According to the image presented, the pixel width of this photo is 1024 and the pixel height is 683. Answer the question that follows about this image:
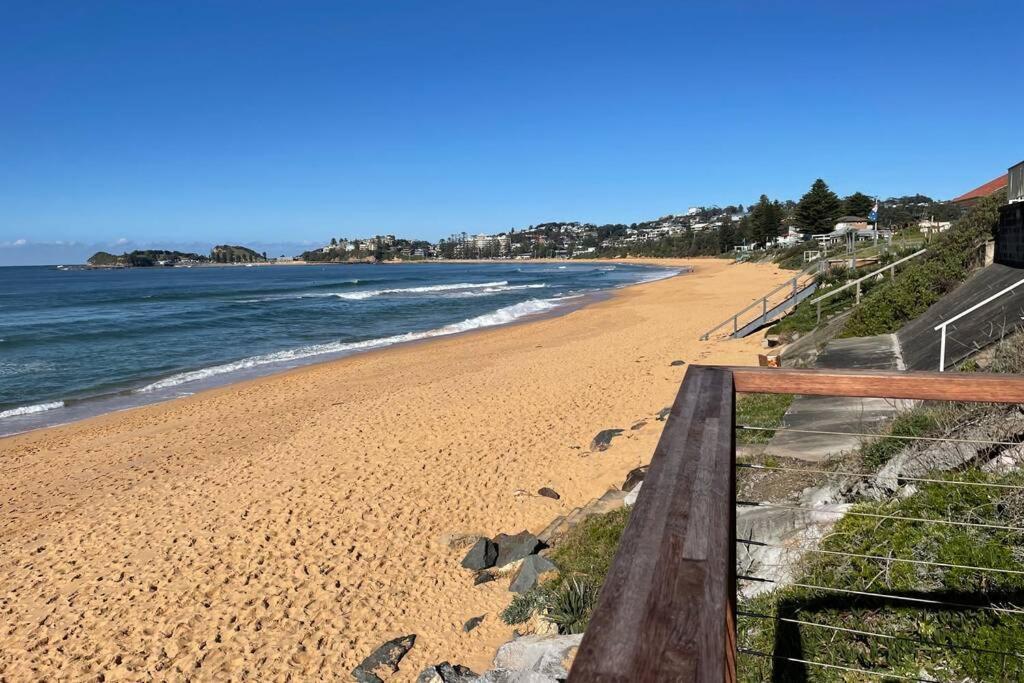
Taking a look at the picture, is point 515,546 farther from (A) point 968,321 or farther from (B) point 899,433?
(A) point 968,321

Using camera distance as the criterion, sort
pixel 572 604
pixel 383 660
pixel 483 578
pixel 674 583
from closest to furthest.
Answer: pixel 674 583
pixel 572 604
pixel 383 660
pixel 483 578

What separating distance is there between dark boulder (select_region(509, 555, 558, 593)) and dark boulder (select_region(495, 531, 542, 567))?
308 millimetres

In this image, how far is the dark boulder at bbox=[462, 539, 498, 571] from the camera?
6.44 m

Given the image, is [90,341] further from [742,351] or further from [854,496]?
[854,496]

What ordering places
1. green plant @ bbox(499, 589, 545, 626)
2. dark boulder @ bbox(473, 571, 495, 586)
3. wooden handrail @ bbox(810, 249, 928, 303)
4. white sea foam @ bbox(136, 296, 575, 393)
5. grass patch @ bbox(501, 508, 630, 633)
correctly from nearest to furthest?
1. grass patch @ bbox(501, 508, 630, 633)
2. green plant @ bbox(499, 589, 545, 626)
3. dark boulder @ bbox(473, 571, 495, 586)
4. wooden handrail @ bbox(810, 249, 928, 303)
5. white sea foam @ bbox(136, 296, 575, 393)

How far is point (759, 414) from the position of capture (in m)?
8.25

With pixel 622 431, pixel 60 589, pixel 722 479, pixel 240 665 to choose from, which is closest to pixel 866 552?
pixel 722 479

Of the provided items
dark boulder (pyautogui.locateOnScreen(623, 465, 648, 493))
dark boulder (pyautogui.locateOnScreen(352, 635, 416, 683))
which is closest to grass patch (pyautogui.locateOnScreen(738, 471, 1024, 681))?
dark boulder (pyautogui.locateOnScreen(352, 635, 416, 683))

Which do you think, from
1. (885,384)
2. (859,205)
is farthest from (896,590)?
(859,205)

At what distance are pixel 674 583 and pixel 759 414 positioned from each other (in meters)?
7.74

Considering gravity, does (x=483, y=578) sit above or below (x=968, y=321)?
below

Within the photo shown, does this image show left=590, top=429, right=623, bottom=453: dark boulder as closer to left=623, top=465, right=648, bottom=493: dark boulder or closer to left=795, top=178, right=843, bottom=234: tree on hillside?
left=623, top=465, right=648, bottom=493: dark boulder

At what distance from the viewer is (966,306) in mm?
8945

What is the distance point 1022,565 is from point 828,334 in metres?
9.88
